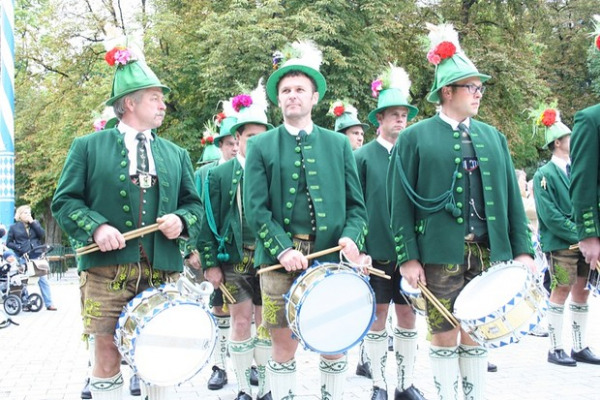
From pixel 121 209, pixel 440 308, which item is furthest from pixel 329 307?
pixel 121 209

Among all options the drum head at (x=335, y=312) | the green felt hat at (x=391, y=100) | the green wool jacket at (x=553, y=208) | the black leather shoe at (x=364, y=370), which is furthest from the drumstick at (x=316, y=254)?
the green wool jacket at (x=553, y=208)

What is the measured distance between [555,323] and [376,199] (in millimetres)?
2587

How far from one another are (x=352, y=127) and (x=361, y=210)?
3.10m

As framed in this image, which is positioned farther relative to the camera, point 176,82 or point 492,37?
point 492,37

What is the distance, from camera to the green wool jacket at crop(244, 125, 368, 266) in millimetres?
4016

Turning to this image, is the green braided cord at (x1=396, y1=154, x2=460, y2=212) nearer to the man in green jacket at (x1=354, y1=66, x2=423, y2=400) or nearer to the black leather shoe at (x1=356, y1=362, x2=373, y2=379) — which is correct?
the man in green jacket at (x1=354, y1=66, x2=423, y2=400)

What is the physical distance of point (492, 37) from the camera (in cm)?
2419

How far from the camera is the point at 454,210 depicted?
159 inches

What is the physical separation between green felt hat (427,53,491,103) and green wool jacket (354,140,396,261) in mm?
1280

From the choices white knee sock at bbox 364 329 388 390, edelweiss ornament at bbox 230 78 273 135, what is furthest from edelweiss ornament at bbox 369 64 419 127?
white knee sock at bbox 364 329 388 390

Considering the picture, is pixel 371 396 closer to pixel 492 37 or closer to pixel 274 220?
pixel 274 220

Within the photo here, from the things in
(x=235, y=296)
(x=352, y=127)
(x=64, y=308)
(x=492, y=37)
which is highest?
(x=492, y=37)

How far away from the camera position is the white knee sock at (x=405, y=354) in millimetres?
5152

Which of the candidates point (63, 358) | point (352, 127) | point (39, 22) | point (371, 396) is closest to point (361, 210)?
point (371, 396)
